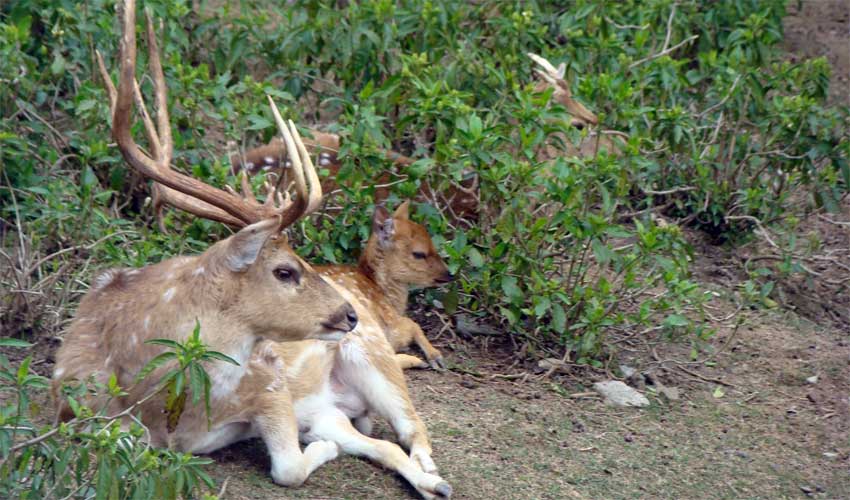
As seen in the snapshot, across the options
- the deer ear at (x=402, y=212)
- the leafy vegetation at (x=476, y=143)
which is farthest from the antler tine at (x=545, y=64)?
the deer ear at (x=402, y=212)

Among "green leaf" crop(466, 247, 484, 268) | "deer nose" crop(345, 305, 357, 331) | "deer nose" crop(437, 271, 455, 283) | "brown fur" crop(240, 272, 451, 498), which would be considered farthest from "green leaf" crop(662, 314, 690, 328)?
"deer nose" crop(345, 305, 357, 331)

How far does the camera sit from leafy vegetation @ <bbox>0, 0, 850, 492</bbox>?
6410mm

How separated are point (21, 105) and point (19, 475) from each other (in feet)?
10.3

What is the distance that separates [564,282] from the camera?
6.71 metres

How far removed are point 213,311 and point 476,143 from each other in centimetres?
195

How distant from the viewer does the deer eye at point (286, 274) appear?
16.7 ft

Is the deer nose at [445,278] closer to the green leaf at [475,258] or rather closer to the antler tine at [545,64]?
the green leaf at [475,258]

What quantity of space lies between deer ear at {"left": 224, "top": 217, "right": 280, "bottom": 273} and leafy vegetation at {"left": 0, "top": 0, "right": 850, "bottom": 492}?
118 cm

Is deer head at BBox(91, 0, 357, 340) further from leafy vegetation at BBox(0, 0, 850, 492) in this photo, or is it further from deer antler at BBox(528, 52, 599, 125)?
deer antler at BBox(528, 52, 599, 125)

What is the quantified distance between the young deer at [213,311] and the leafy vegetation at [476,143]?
910 millimetres

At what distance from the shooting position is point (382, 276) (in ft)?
23.1

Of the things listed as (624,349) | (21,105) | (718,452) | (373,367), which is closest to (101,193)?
(21,105)

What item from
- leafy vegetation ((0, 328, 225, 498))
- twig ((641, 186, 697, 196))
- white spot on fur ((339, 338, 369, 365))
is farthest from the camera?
twig ((641, 186, 697, 196))

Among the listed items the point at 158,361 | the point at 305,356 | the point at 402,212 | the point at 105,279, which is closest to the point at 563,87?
the point at 402,212
